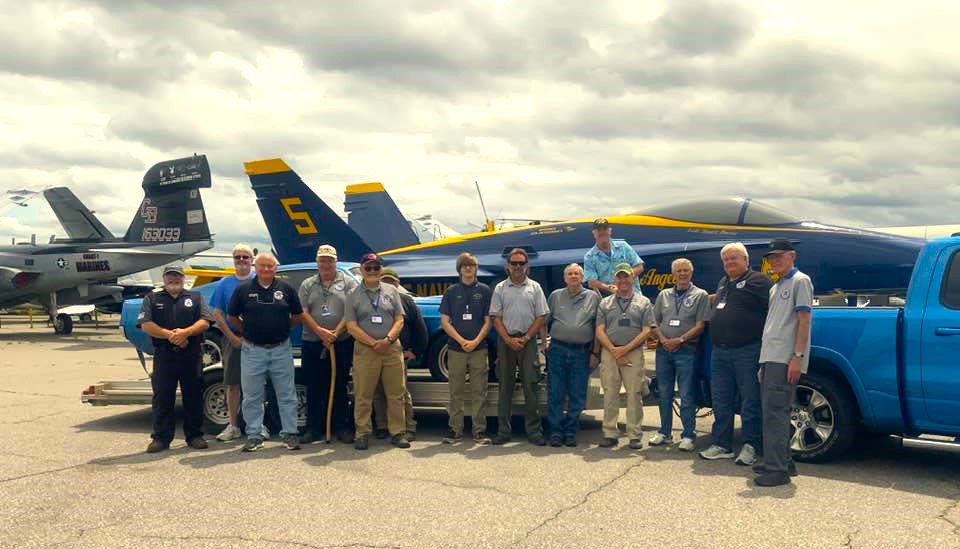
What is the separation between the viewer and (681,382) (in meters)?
6.79

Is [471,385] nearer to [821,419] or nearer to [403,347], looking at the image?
[403,347]

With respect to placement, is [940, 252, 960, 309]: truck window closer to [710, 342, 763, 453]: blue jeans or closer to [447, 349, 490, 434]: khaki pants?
[710, 342, 763, 453]: blue jeans

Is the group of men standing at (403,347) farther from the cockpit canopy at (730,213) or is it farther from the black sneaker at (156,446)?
the cockpit canopy at (730,213)

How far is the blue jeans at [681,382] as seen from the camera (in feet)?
22.2

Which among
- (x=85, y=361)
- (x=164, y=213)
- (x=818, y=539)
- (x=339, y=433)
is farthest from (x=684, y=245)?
(x=164, y=213)

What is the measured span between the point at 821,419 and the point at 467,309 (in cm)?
323

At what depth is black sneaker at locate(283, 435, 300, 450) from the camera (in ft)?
22.3

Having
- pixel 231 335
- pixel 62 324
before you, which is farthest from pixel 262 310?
pixel 62 324

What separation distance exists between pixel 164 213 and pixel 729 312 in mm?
24047

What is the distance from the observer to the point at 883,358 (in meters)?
5.72

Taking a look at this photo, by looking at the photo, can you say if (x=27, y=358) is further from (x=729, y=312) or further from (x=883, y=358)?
(x=883, y=358)

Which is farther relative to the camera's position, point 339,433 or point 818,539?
point 339,433

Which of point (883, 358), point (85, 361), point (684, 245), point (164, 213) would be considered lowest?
point (85, 361)

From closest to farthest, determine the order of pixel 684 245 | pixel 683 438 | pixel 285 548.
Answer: pixel 285 548
pixel 683 438
pixel 684 245
